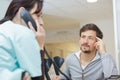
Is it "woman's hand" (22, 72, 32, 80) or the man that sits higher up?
"woman's hand" (22, 72, 32, 80)

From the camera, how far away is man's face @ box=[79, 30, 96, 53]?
170 cm

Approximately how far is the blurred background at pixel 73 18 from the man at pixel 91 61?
28cm

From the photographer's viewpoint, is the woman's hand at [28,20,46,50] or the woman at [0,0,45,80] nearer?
the woman at [0,0,45,80]

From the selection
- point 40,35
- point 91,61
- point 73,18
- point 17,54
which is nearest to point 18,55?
point 17,54

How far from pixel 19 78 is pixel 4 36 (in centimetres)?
12

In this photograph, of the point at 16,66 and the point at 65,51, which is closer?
the point at 16,66

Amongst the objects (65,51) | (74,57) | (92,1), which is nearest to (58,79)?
(74,57)

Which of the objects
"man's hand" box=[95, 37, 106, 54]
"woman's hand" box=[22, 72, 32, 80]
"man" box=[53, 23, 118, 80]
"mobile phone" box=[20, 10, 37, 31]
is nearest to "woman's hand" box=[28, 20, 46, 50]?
"mobile phone" box=[20, 10, 37, 31]

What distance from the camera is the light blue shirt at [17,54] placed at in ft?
2.01

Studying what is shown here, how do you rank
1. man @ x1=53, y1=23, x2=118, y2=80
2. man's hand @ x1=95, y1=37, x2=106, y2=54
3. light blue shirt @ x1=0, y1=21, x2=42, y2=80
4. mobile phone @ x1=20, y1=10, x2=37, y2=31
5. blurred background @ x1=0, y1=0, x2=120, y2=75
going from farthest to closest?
blurred background @ x1=0, y1=0, x2=120, y2=75 → man's hand @ x1=95, y1=37, x2=106, y2=54 → man @ x1=53, y1=23, x2=118, y2=80 → mobile phone @ x1=20, y1=10, x2=37, y2=31 → light blue shirt @ x1=0, y1=21, x2=42, y2=80

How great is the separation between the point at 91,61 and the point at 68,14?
1993 mm

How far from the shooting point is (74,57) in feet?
5.65

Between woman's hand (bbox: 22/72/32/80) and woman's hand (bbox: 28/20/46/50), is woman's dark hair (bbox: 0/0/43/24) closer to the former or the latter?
woman's hand (bbox: 28/20/46/50)

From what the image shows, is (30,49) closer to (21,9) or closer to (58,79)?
(21,9)
